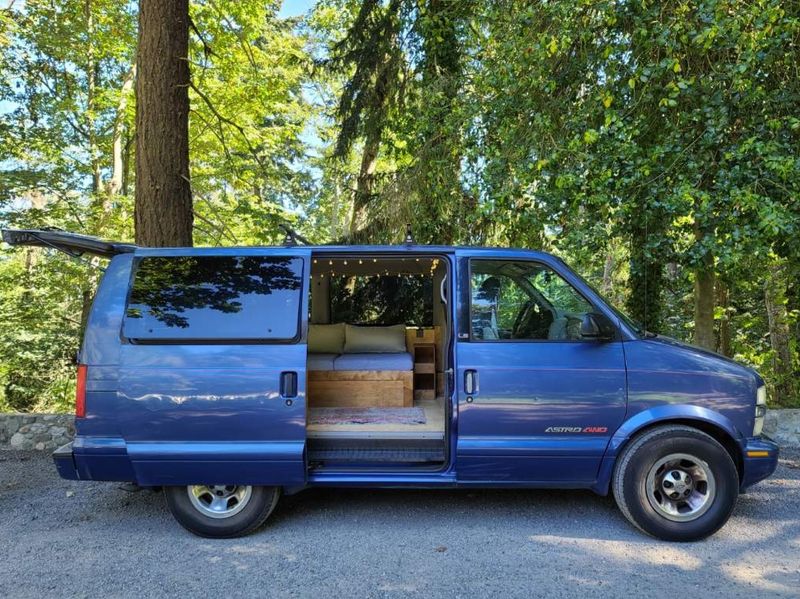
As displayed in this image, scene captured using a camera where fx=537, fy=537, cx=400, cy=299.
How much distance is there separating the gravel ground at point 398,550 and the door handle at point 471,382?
1032 millimetres

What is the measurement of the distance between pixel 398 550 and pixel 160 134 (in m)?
5.35

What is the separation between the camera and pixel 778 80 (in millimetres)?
5250

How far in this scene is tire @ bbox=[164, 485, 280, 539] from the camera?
3768 mm

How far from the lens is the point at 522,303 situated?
3.92m

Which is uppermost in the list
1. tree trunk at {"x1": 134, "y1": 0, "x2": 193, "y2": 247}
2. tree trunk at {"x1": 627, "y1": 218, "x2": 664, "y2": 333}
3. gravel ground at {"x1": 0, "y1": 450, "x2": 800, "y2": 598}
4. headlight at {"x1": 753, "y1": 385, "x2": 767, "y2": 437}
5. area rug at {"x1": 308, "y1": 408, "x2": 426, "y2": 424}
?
tree trunk at {"x1": 134, "y1": 0, "x2": 193, "y2": 247}

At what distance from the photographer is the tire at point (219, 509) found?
377 cm

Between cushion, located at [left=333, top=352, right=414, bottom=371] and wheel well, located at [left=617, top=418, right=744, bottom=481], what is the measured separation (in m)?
2.30

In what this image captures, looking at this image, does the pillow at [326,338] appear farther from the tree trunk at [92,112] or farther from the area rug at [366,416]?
the tree trunk at [92,112]

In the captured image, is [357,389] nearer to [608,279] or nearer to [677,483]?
[677,483]

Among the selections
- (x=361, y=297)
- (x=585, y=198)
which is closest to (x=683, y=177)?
(x=585, y=198)

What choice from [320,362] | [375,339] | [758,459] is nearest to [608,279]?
[375,339]

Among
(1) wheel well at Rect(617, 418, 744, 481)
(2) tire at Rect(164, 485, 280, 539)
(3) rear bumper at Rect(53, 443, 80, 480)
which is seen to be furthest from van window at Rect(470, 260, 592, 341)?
(3) rear bumper at Rect(53, 443, 80, 480)

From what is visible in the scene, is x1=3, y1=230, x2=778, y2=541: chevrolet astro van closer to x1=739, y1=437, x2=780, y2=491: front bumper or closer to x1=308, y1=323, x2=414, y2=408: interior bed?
x1=739, y1=437, x2=780, y2=491: front bumper

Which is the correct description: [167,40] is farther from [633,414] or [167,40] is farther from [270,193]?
[270,193]
